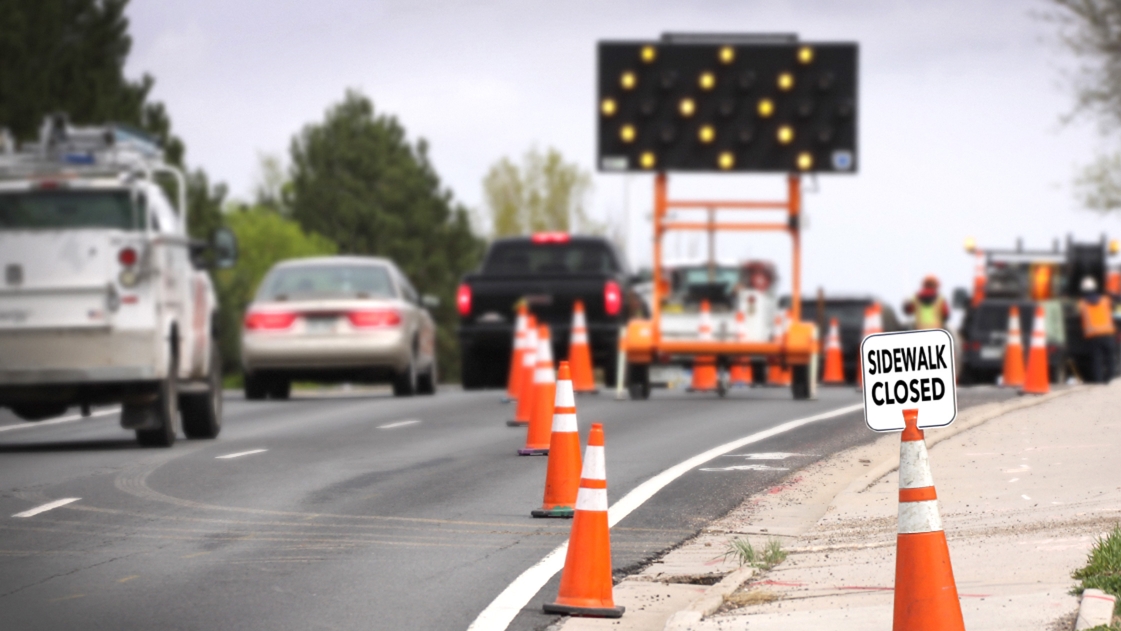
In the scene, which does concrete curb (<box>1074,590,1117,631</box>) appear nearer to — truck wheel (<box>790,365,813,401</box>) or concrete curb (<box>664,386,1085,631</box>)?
concrete curb (<box>664,386,1085,631</box>)

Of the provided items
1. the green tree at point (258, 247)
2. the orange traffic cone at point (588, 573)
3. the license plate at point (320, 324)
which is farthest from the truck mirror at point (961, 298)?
the green tree at point (258, 247)

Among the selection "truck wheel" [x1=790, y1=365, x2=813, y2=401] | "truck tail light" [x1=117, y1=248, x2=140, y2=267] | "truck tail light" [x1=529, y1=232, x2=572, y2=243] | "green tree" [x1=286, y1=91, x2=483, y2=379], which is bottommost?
"truck wheel" [x1=790, y1=365, x2=813, y2=401]

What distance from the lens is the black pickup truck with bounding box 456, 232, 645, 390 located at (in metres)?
25.0

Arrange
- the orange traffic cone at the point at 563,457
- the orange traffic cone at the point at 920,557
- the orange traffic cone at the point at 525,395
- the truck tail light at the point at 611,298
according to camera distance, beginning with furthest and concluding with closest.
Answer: the truck tail light at the point at 611,298 → the orange traffic cone at the point at 525,395 → the orange traffic cone at the point at 563,457 → the orange traffic cone at the point at 920,557

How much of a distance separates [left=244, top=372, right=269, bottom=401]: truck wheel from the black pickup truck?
268 centimetres

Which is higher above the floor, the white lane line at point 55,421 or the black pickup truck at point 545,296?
the black pickup truck at point 545,296

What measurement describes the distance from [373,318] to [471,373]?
11.5 ft

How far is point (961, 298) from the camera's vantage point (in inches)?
1492

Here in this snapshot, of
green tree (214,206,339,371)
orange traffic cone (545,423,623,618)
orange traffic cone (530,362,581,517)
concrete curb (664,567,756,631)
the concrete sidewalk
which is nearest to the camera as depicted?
concrete curb (664,567,756,631)

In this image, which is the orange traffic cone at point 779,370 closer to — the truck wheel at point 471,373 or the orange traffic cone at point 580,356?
the orange traffic cone at point 580,356

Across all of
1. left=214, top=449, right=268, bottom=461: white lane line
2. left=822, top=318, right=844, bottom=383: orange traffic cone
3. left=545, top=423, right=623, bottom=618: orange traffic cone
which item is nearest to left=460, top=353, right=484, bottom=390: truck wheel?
left=822, top=318, right=844, bottom=383: orange traffic cone

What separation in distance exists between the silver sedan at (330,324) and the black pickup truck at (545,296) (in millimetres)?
1044

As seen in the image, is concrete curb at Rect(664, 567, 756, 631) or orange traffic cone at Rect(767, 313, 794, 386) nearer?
concrete curb at Rect(664, 567, 756, 631)

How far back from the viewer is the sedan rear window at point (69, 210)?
1596cm
